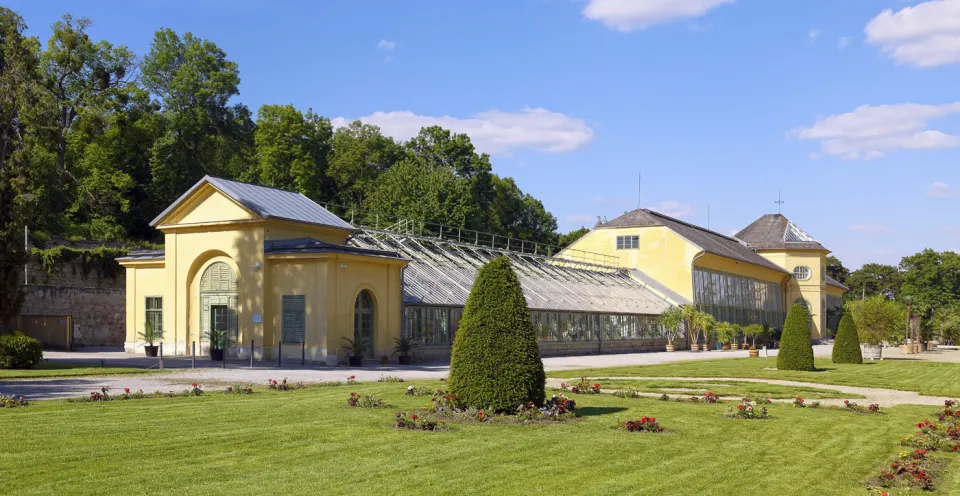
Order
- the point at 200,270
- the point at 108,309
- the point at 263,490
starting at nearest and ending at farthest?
1. the point at 263,490
2. the point at 200,270
3. the point at 108,309

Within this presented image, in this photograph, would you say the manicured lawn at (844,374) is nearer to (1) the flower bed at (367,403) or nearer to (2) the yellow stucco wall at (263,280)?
(2) the yellow stucco wall at (263,280)

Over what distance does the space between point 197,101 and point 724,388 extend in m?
52.9

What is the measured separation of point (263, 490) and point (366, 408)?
7428 millimetres

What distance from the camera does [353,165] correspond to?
259 ft

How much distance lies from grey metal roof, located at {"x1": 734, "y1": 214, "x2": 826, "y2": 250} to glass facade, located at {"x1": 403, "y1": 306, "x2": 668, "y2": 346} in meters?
30.4

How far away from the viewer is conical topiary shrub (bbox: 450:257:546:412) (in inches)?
623

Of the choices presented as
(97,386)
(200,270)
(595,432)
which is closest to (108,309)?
(200,270)

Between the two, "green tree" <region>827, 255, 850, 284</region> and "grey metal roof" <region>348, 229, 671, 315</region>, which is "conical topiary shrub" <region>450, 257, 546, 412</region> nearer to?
"grey metal roof" <region>348, 229, 671, 315</region>

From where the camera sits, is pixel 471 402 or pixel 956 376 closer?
pixel 471 402

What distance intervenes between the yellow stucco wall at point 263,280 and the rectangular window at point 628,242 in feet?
120

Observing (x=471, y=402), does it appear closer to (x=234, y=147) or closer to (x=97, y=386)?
(x=97, y=386)

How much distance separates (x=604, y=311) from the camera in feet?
178

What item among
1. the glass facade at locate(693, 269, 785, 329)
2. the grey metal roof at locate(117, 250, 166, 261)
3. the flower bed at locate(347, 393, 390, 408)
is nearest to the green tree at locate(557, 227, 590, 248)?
the glass facade at locate(693, 269, 785, 329)

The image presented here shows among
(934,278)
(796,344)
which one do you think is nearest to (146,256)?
(796,344)
